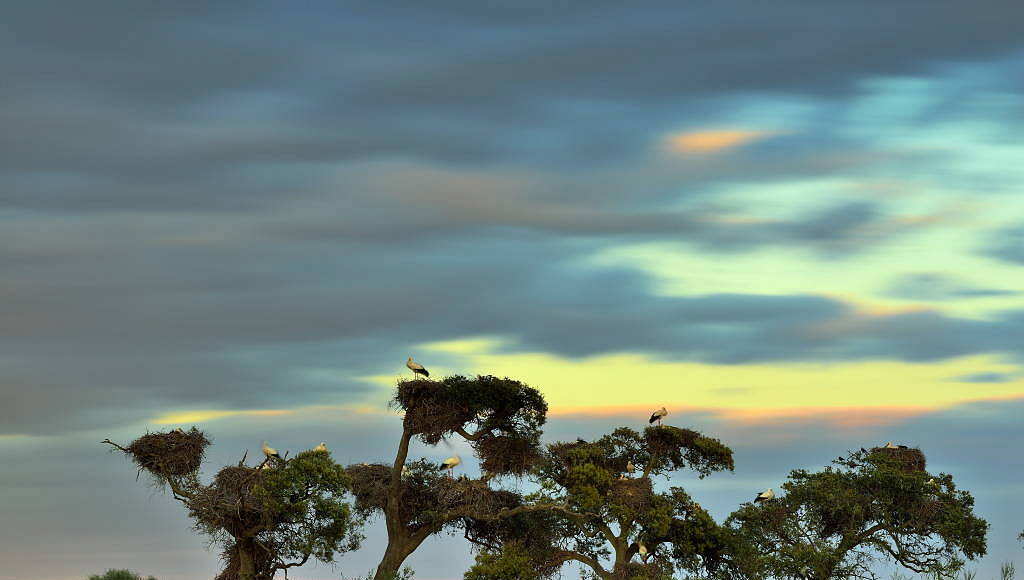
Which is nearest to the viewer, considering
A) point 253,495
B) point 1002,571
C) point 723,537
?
point 1002,571

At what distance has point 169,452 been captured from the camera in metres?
52.3

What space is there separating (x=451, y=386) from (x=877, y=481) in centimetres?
2010

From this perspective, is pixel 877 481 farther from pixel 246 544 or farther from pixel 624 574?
pixel 246 544

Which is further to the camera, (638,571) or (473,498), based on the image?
(473,498)

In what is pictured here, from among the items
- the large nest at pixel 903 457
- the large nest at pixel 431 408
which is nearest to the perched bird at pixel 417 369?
the large nest at pixel 431 408

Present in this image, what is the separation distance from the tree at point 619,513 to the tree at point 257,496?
21.8 feet

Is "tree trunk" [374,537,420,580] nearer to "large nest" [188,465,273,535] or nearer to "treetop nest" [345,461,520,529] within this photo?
"treetop nest" [345,461,520,529]

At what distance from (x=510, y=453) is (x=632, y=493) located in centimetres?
582

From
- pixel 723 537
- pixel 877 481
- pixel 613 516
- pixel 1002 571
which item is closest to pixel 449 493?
pixel 613 516

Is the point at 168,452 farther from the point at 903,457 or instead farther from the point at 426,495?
the point at 903,457

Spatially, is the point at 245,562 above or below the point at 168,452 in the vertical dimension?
below

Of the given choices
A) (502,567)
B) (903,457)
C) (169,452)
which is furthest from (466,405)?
(903,457)

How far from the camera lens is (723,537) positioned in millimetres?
55312

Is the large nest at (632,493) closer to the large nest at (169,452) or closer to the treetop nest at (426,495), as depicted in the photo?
the treetop nest at (426,495)
